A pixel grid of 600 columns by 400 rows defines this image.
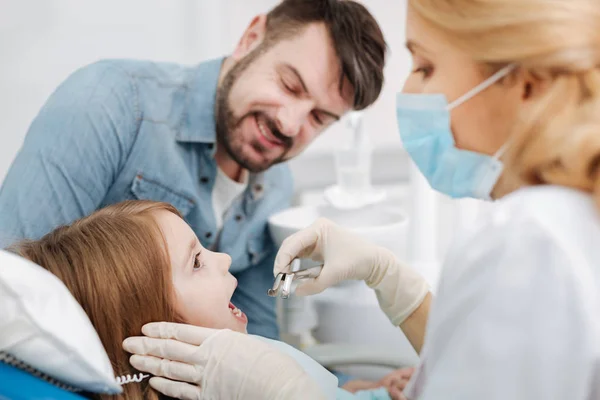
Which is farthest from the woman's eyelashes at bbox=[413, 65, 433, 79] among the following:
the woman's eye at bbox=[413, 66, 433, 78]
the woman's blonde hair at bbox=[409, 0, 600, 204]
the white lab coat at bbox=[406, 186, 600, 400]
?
the white lab coat at bbox=[406, 186, 600, 400]

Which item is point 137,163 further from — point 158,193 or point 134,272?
point 134,272

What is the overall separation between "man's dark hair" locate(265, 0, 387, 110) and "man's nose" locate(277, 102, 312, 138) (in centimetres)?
11

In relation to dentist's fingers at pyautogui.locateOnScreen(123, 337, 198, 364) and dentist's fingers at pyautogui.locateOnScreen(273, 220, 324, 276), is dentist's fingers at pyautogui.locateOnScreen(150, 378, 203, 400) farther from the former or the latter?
dentist's fingers at pyautogui.locateOnScreen(273, 220, 324, 276)

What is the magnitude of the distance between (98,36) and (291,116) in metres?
0.73

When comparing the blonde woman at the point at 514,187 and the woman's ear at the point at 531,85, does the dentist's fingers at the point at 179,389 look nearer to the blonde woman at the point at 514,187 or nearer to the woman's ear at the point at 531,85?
the blonde woman at the point at 514,187

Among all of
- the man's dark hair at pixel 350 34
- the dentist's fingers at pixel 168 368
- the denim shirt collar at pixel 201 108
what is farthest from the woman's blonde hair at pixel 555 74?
the denim shirt collar at pixel 201 108

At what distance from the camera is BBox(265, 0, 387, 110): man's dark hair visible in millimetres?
1543

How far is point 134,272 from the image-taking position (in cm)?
100

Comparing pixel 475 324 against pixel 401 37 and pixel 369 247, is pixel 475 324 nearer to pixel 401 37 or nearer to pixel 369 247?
pixel 369 247

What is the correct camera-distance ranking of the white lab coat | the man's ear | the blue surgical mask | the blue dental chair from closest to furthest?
the white lab coat, the blue dental chair, the blue surgical mask, the man's ear

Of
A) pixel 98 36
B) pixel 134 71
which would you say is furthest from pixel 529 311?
pixel 98 36

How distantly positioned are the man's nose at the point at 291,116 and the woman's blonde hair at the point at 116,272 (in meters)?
0.55

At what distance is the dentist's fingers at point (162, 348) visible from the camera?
95 cm

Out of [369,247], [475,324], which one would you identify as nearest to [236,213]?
[369,247]
